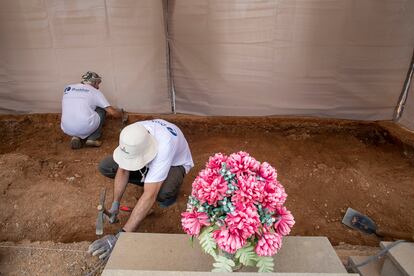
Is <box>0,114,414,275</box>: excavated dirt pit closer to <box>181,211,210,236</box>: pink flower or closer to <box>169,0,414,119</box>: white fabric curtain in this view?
<box>169,0,414,119</box>: white fabric curtain

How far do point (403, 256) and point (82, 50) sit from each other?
147 inches

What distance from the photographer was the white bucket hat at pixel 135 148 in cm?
186

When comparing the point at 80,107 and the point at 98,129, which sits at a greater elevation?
the point at 80,107

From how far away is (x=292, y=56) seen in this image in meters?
3.75

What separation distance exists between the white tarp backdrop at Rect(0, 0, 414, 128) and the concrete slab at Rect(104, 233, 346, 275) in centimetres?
265

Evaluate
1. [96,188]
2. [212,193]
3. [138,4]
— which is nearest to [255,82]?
[138,4]

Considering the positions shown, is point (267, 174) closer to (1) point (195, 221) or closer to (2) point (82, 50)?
(1) point (195, 221)

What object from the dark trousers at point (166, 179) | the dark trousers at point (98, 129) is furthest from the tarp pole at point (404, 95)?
the dark trousers at point (98, 129)

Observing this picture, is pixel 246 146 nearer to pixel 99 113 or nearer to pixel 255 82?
pixel 255 82

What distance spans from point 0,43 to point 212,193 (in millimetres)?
4018

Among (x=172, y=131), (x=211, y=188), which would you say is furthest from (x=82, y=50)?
(x=211, y=188)

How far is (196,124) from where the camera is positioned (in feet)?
13.4

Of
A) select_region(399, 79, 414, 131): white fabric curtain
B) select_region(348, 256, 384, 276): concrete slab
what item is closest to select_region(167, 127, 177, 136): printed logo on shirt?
select_region(348, 256, 384, 276): concrete slab

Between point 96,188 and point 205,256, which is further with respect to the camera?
point 96,188
